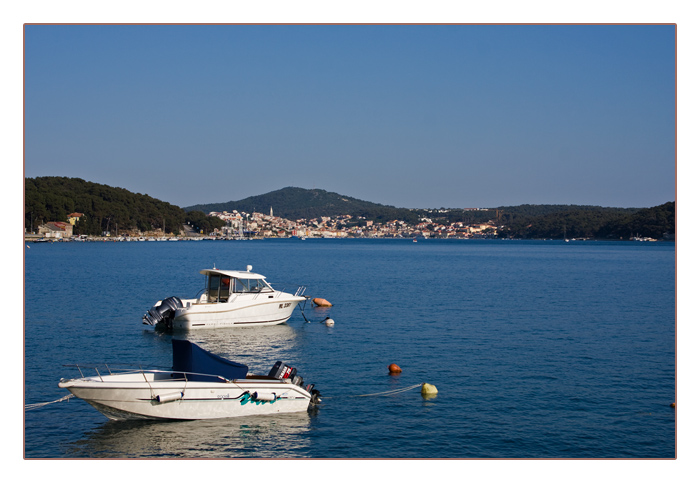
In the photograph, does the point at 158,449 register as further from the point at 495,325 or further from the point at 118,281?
the point at 118,281

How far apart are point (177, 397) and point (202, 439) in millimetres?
1568

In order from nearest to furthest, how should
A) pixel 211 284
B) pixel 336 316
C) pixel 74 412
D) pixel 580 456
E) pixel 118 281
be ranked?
1. pixel 580 456
2. pixel 74 412
3. pixel 211 284
4. pixel 336 316
5. pixel 118 281

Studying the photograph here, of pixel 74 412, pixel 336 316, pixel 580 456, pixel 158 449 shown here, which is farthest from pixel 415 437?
pixel 336 316

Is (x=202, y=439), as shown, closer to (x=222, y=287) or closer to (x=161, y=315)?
(x=161, y=315)

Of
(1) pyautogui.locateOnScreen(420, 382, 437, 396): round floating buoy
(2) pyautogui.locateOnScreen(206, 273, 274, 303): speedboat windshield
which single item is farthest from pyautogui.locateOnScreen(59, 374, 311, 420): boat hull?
(2) pyautogui.locateOnScreen(206, 273, 274, 303): speedboat windshield

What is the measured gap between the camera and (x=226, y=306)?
100 ft

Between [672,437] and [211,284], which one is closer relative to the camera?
[672,437]

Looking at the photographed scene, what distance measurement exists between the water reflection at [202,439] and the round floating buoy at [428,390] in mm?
4069

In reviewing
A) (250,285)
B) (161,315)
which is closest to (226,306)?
(250,285)

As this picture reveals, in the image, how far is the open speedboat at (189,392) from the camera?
1572 cm

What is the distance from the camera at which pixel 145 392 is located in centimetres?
1579

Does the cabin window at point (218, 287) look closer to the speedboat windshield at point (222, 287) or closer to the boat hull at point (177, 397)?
the speedboat windshield at point (222, 287)

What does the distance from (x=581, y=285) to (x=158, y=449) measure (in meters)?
52.1

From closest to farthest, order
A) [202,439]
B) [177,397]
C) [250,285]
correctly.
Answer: [202,439]
[177,397]
[250,285]
